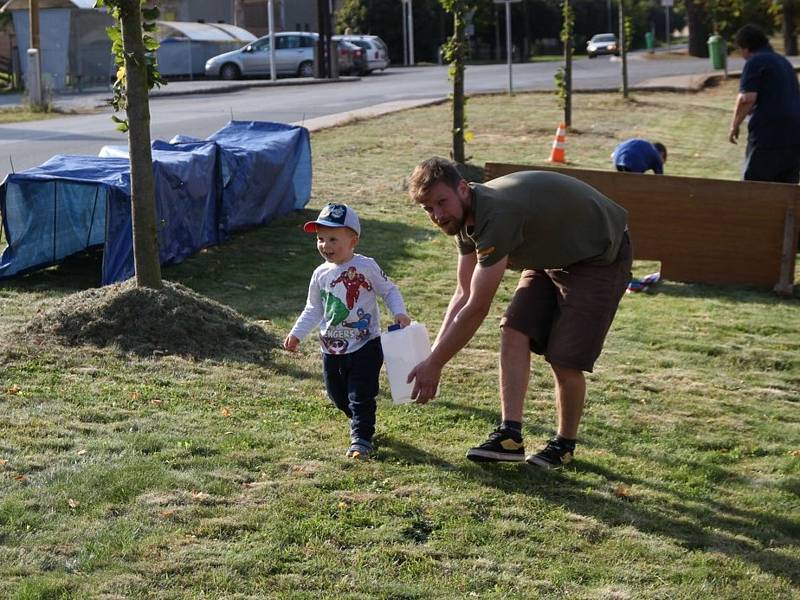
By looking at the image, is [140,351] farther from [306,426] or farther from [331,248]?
[331,248]

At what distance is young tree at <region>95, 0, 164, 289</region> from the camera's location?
7.11 m

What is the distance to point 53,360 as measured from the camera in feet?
21.7

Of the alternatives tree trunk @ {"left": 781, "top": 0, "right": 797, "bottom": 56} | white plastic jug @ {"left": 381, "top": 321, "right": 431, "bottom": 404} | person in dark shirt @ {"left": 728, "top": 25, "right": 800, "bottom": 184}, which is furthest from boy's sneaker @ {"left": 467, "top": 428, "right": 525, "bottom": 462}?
tree trunk @ {"left": 781, "top": 0, "right": 797, "bottom": 56}

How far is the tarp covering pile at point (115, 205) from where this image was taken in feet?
28.5

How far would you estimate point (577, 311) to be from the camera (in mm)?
4926

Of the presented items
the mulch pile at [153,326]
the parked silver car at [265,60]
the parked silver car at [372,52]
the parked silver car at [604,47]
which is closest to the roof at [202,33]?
the parked silver car at [265,60]

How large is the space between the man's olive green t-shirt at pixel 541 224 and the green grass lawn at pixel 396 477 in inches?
39.3

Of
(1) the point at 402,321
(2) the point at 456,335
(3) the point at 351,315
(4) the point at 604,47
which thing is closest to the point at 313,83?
(4) the point at 604,47

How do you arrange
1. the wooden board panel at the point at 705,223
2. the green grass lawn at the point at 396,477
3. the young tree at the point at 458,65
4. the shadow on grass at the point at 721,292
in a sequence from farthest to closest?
1. the young tree at the point at 458,65
2. the wooden board panel at the point at 705,223
3. the shadow on grass at the point at 721,292
4. the green grass lawn at the point at 396,477

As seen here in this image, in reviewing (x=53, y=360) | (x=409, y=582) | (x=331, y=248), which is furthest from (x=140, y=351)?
(x=409, y=582)

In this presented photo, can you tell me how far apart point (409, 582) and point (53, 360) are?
130 inches

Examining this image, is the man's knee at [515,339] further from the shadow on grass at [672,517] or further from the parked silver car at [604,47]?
the parked silver car at [604,47]

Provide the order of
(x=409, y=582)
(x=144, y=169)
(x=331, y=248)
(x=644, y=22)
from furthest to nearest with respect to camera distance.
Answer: (x=644, y=22) < (x=144, y=169) < (x=331, y=248) < (x=409, y=582)

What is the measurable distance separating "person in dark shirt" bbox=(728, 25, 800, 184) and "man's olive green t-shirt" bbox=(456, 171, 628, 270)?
523 cm
